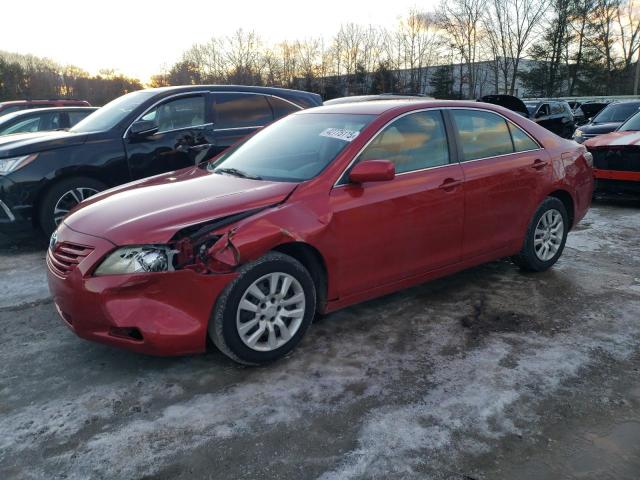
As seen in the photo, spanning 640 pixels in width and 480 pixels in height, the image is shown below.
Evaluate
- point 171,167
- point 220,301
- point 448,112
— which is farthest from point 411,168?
point 171,167

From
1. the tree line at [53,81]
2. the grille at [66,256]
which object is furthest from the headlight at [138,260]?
the tree line at [53,81]

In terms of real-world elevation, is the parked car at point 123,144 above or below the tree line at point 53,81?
below

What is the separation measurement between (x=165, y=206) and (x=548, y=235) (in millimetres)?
3543

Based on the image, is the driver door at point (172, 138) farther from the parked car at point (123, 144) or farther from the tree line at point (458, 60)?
the tree line at point (458, 60)

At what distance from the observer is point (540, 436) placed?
2637 millimetres

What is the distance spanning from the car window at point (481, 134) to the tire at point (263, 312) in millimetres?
1843

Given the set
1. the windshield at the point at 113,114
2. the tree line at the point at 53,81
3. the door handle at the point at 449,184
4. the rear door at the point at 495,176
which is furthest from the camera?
the tree line at the point at 53,81

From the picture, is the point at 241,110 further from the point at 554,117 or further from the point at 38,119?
the point at 554,117

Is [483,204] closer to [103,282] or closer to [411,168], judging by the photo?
[411,168]

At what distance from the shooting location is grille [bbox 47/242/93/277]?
124 inches

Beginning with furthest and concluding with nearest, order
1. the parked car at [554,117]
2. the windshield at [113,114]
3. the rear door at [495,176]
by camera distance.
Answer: the parked car at [554,117] → the windshield at [113,114] → the rear door at [495,176]

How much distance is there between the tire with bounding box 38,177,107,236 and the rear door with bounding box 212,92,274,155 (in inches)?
62.6

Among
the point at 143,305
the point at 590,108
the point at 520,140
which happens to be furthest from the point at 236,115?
the point at 590,108

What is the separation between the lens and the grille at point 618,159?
773cm
